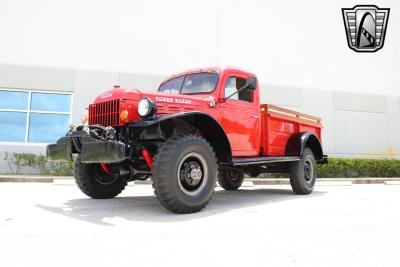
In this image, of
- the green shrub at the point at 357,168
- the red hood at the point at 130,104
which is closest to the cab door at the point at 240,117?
the red hood at the point at 130,104

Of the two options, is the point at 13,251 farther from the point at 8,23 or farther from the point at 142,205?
the point at 8,23

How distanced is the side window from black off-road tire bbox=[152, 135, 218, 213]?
54.5 inches

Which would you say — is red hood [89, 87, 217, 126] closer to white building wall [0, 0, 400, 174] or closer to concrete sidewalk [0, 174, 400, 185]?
concrete sidewalk [0, 174, 400, 185]

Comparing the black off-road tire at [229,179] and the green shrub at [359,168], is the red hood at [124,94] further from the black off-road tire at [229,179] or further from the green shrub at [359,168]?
the green shrub at [359,168]

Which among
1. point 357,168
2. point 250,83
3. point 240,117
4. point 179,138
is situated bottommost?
point 357,168

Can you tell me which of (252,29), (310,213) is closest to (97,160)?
(310,213)

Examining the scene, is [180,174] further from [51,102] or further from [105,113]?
[51,102]

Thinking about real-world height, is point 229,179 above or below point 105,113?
below

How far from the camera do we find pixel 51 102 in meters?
12.8

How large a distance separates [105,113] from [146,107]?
31.2 inches

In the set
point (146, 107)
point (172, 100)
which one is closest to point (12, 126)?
point (172, 100)

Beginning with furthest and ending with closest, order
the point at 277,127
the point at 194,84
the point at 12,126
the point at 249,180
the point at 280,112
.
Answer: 1. the point at 12,126
2. the point at 249,180
3. the point at 280,112
4. the point at 277,127
5. the point at 194,84

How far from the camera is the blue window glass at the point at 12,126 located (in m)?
12.3

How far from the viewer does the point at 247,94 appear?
5773mm
